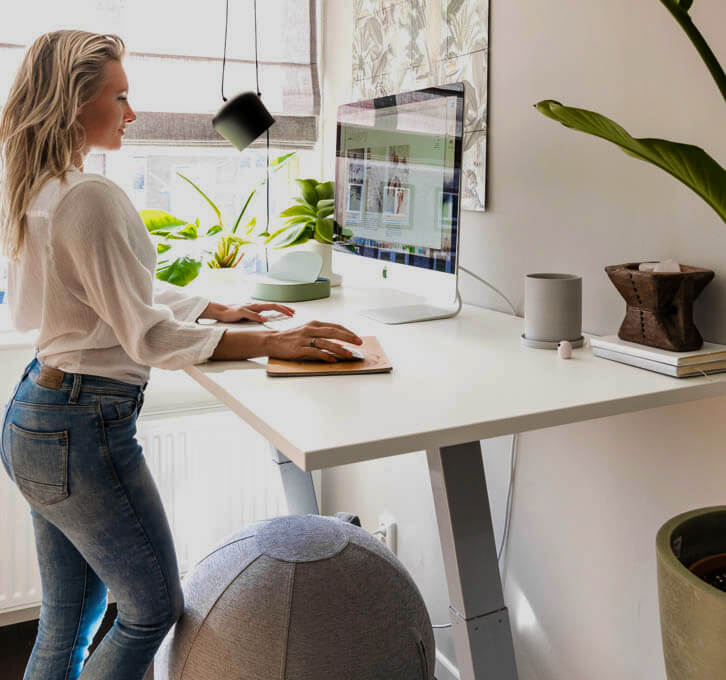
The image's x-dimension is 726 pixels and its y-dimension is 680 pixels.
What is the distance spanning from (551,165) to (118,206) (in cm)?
82

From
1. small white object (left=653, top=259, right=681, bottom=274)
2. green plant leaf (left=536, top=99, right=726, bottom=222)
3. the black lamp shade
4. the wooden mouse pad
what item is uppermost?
the black lamp shade

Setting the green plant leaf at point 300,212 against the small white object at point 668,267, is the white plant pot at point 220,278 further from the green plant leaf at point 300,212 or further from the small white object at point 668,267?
the small white object at point 668,267

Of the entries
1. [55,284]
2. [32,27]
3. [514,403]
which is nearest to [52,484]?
[55,284]

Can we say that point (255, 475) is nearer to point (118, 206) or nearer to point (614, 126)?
point (118, 206)

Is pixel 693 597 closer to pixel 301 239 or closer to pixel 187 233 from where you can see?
pixel 301 239

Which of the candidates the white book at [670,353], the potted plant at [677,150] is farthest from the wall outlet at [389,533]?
the potted plant at [677,150]

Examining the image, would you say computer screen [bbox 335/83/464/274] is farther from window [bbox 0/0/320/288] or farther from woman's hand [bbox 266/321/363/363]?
window [bbox 0/0/320/288]

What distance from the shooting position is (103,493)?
1309 millimetres

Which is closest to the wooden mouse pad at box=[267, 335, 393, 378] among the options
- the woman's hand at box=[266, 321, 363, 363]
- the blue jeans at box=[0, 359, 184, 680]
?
the woman's hand at box=[266, 321, 363, 363]

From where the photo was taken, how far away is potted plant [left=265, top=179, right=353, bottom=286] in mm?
2086

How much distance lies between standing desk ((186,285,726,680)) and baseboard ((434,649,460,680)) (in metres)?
0.82

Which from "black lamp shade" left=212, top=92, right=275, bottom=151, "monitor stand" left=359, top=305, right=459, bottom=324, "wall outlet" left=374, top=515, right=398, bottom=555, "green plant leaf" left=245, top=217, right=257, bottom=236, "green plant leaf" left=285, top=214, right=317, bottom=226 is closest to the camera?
"monitor stand" left=359, top=305, right=459, bottom=324

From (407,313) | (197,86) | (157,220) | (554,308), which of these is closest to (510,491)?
(407,313)

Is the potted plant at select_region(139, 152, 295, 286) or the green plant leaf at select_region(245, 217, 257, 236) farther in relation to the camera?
the green plant leaf at select_region(245, 217, 257, 236)
